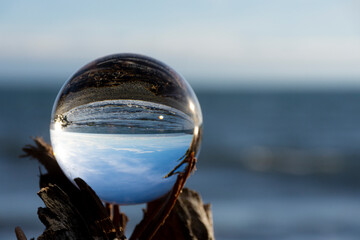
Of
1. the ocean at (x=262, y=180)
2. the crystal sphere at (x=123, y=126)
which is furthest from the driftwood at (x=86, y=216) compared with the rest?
the ocean at (x=262, y=180)

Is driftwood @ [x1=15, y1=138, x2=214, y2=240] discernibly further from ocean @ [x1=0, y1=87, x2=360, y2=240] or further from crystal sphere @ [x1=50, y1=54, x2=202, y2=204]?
→ ocean @ [x1=0, y1=87, x2=360, y2=240]

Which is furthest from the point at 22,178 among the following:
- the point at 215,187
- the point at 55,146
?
the point at 55,146

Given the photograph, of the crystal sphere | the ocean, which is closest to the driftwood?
the crystal sphere

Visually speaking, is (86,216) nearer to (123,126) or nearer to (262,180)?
(123,126)

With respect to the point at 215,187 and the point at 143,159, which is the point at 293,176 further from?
the point at 143,159

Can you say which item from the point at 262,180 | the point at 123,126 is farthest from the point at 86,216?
the point at 262,180
